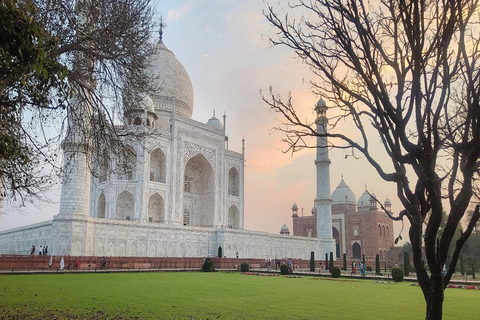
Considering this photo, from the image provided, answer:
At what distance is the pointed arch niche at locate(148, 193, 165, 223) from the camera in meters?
30.1

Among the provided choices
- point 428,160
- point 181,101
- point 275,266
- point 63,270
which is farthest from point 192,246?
point 428,160

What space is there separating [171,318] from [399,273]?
1443 centimetres

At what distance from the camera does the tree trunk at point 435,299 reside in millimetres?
3939

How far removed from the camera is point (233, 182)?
36.6 meters

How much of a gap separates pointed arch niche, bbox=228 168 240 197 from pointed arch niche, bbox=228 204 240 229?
1212 millimetres

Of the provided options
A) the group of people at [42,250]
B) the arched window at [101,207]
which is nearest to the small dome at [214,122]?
the arched window at [101,207]

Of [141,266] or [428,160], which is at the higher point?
[428,160]

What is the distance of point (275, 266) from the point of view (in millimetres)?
27531

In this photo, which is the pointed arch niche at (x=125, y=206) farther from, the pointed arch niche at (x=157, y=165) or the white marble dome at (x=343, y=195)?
the white marble dome at (x=343, y=195)

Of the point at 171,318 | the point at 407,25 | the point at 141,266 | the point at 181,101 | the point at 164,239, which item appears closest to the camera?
the point at 407,25

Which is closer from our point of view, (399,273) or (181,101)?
(399,273)

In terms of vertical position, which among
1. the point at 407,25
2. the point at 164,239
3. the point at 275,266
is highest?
the point at 407,25

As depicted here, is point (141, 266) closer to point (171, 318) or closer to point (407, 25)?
point (171, 318)

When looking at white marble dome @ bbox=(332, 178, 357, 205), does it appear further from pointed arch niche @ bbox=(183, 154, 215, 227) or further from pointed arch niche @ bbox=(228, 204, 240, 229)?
pointed arch niche @ bbox=(183, 154, 215, 227)
